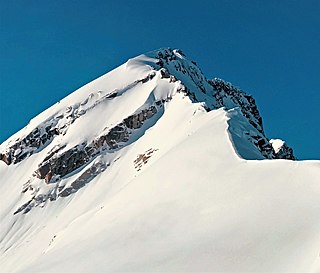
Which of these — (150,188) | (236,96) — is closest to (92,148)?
(150,188)

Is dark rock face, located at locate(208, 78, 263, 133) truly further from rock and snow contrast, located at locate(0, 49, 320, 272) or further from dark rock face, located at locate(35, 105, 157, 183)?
dark rock face, located at locate(35, 105, 157, 183)

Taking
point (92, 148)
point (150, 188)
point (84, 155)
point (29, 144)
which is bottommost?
point (150, 188)

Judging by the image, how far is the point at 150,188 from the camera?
43094 millimetres

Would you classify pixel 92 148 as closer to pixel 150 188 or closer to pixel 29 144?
pixel 29 144

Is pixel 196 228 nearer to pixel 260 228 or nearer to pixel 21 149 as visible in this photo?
pixel 260 228

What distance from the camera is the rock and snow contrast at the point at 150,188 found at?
24766mm

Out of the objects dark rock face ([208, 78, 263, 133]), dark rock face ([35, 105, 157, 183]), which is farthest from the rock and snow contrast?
dark rock face ([208, 78, 263, 133])

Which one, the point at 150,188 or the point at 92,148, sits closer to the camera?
the point at 150,188

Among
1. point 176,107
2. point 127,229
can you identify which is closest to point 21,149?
point 176,107

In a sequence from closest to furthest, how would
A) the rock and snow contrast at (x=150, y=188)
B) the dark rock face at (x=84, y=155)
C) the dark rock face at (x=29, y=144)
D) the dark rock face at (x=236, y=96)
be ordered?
the rock and snow contrast at (x=150, y=188), the dark rock face at (x=84, y=155), the dark rock face at (x=29, y=144), the dark rock face at (x=236, y=96)

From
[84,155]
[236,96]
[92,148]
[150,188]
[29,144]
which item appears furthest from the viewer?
[236,96]

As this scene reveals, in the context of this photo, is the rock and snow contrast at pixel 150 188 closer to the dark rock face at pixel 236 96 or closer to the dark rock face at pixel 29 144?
the dark rock face at pixel 29 144

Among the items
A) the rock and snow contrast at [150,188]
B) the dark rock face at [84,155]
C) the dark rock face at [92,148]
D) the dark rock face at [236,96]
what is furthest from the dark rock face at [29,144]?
the dark rock face at [236,96]

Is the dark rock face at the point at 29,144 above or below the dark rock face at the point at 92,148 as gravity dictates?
above
